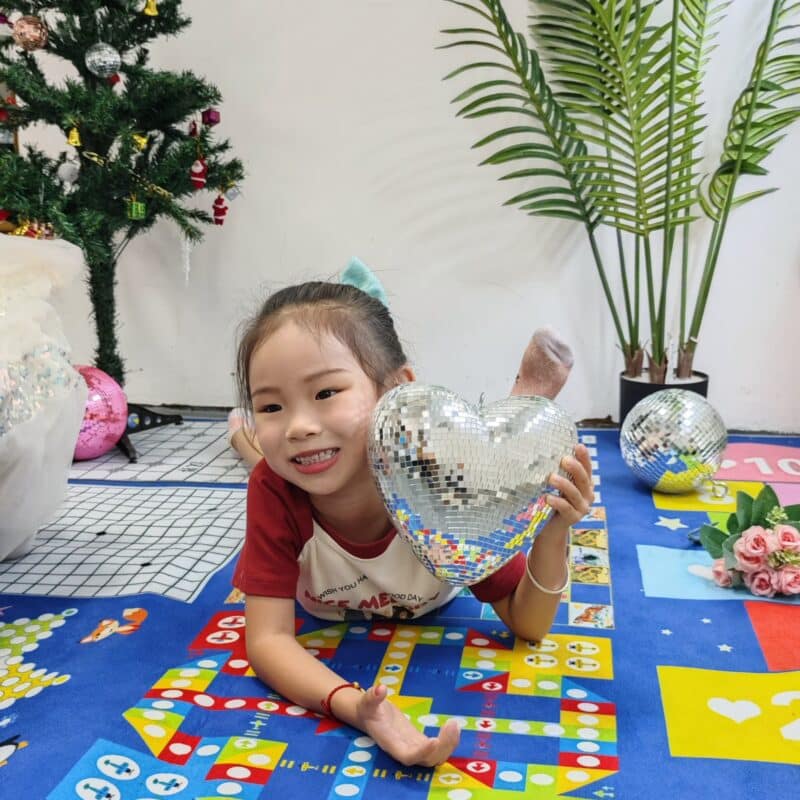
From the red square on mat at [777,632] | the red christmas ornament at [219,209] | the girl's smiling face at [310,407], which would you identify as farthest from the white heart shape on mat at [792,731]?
the red christmas ornament at [219,209]

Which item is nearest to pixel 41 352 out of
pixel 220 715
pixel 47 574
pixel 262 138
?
pixel 47 574

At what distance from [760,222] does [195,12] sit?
4.63 ft

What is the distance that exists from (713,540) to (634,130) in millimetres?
952

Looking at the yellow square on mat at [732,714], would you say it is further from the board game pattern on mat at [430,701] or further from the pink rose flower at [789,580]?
the pink rose flower at [789,580]

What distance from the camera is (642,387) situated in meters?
1.89

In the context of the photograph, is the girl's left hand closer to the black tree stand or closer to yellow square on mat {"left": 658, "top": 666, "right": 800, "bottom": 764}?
yellow square on mat {"left": 658, "top": 666, "right": 800, "bottom": 764}

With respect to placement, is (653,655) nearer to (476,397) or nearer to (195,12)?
(476,397)

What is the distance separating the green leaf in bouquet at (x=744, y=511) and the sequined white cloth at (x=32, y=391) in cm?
94

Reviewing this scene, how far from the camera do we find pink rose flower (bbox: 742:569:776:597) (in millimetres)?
1127

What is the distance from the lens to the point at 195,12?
2121 mm

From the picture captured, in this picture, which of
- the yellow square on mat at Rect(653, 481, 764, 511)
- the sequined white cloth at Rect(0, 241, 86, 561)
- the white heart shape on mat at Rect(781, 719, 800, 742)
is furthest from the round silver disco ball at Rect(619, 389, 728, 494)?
the sequined white cloth at Rect(0, 241, 86, 561)

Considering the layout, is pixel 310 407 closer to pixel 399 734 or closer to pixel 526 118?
pixel 399 734

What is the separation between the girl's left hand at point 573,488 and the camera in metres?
0.85

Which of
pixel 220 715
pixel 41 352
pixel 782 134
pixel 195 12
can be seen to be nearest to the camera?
pixel 220 715
